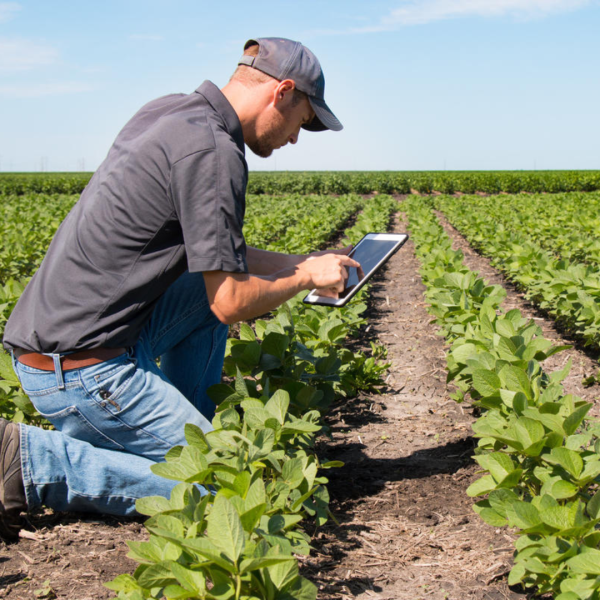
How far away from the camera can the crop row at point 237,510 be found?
4.54ft

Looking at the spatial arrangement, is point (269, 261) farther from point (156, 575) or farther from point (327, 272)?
point (156, 575)

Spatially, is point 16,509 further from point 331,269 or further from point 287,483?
point 331,269

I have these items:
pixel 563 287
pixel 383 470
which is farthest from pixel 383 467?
pixel 563 287

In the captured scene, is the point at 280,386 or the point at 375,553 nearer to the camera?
the point at 375,553

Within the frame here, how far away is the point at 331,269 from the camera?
2383 mm

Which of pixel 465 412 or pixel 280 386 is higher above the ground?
pixel 280 386

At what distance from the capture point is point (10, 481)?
2.31 m

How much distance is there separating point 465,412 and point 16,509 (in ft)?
8.40

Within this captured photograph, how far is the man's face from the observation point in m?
2.31

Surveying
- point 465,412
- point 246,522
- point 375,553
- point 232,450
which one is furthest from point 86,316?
point 465,412

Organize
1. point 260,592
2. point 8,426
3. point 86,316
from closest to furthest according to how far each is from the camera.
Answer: point 260,592, point 86,316, point 8,426

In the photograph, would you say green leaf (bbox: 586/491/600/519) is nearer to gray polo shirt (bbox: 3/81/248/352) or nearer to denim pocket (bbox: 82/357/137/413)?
gray polo shirt (bbox: 3/81/248/352)

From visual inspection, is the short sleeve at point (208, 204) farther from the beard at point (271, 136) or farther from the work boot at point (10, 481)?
the work boot at point (10, 481)

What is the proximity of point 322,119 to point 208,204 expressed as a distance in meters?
0.68
